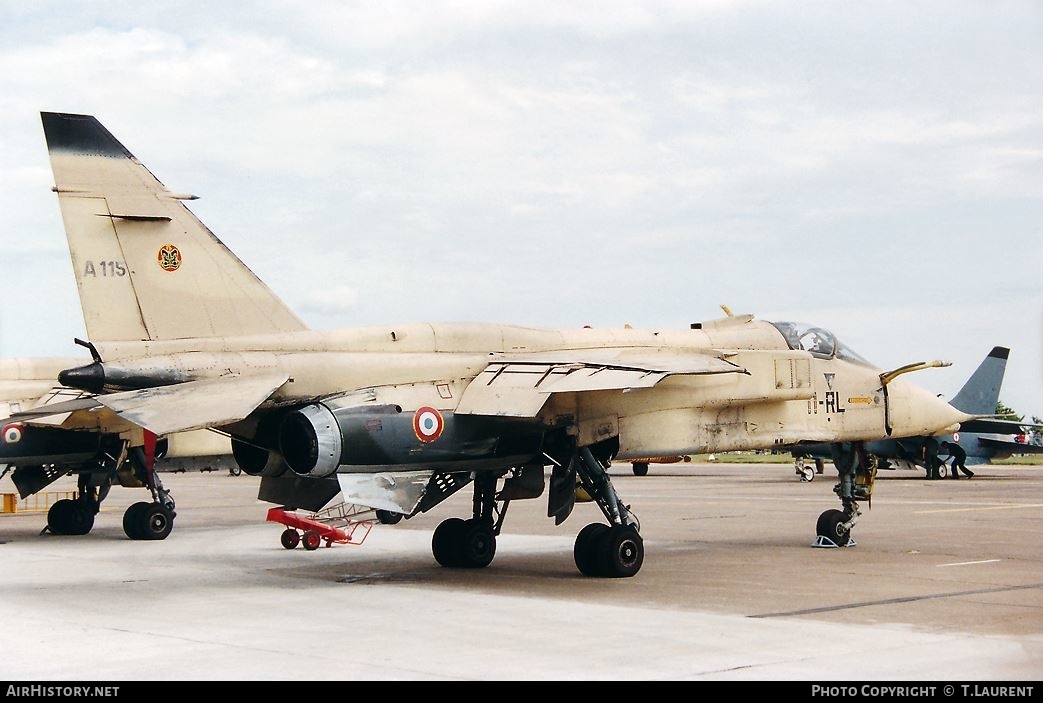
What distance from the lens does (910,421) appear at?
17062 millimetres

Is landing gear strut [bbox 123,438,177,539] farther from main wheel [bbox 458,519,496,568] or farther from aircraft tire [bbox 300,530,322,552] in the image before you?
main wheel [bbox 458,519,496,568]

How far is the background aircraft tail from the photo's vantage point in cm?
1287

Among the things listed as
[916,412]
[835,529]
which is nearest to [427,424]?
[835,529]

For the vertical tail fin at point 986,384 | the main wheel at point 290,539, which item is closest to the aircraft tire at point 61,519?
the main wheel at point 290,539

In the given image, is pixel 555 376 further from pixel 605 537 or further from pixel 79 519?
→ pixel 79 519

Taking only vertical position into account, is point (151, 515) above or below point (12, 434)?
below

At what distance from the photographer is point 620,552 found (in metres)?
13.7

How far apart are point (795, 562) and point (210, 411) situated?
7.82 metres

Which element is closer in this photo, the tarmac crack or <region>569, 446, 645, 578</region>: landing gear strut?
the tarmac crack

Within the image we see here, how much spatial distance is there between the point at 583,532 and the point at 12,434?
11808 mm

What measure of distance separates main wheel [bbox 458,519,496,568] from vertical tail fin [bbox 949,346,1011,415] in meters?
32.3

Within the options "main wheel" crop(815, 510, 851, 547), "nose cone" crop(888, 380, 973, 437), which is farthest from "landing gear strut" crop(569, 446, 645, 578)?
"nose cone" crop(888, 380, 973, 437)
